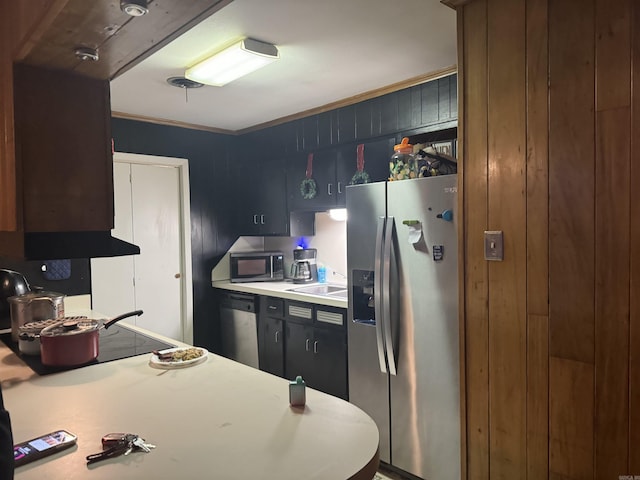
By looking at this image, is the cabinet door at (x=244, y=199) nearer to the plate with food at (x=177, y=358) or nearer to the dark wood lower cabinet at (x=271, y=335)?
the dark wood lower cabinet at (x=271, y=335)

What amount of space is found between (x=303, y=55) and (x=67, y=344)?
1.89 m

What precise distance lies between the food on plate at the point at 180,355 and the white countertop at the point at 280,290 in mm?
1359

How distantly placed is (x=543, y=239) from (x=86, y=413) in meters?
1.74

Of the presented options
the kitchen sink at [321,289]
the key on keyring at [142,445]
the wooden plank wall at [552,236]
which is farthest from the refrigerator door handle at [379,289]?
the key on keyring at [142,445]

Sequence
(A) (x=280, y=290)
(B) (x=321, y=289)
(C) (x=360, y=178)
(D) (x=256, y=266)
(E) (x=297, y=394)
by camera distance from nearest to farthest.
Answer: (E) (x=297, y=394) < (C) (x=360, y=178) < (A) (x=280, y=290) < (B) (x=321, y=289) < (D) (x=256, y=266)

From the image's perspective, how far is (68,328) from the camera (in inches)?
71.3

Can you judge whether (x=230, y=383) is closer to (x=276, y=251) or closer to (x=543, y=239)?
(x=543, y=239)

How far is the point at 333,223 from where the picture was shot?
13.5ft

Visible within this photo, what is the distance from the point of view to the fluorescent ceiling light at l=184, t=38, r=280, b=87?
7.92ft

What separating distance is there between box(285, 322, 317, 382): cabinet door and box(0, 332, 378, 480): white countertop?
5.73 ft

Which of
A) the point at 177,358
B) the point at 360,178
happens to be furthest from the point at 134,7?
the point at 360,178

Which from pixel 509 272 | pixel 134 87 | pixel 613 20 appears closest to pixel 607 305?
pixel 509 272

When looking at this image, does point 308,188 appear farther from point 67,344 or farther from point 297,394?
point 297,394

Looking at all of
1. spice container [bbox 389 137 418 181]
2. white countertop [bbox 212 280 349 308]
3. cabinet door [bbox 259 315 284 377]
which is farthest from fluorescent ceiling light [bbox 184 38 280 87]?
cabinet door [bbox 259 315 284 377]
